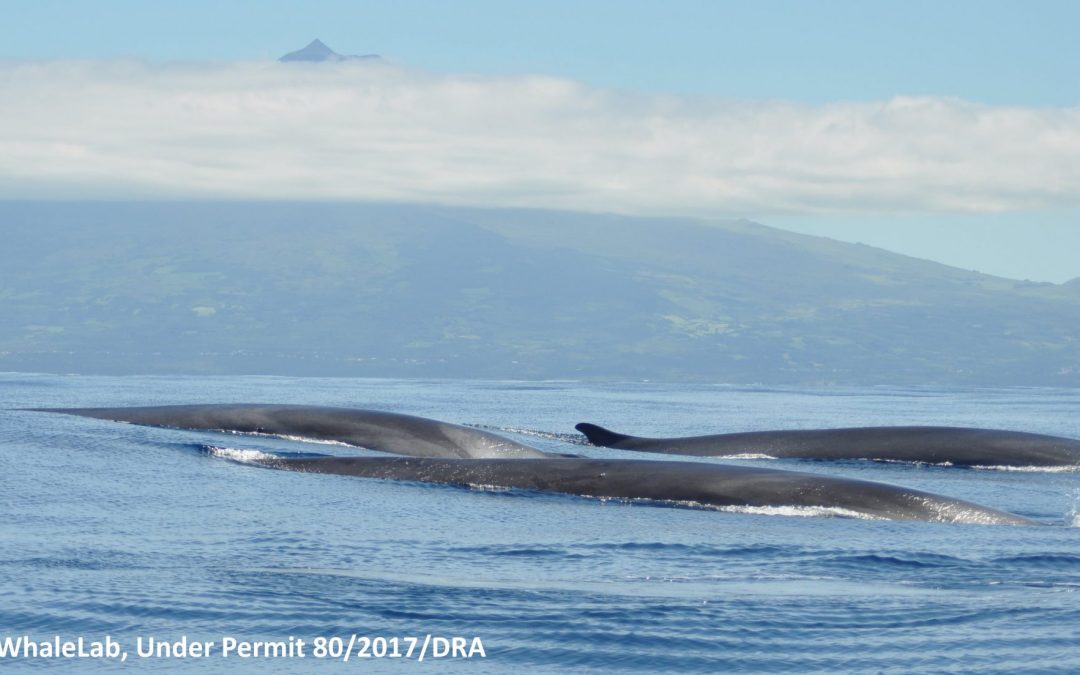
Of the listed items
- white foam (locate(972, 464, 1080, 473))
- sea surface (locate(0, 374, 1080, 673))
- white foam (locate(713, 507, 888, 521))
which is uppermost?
white foam (locate(972, 464, 1080, 473))

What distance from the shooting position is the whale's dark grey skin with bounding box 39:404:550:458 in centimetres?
2686

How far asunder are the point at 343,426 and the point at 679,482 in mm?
8973

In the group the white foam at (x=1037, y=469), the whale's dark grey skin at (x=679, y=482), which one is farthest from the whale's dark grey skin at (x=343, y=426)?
the white foam at (x=1037, y=469)

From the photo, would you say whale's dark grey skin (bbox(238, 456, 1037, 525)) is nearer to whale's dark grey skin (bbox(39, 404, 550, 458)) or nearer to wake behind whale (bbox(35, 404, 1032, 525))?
wake behind whale (bbox(35, 404, 1032, 525))

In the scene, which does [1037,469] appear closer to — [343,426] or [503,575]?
[343,426]

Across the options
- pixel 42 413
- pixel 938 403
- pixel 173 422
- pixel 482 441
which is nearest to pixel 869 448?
pixel 482 441

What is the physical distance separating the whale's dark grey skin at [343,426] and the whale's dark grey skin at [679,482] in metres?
Result: 3.59

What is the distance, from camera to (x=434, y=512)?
19109 mm

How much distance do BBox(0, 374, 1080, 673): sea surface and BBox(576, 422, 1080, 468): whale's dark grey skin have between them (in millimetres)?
4038

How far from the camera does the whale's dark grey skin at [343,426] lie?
26859mm

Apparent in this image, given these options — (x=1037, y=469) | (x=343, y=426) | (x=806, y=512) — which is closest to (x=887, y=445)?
(x=1037, y=469)

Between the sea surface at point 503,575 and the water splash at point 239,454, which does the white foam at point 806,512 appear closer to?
the sea surface at point 503,575

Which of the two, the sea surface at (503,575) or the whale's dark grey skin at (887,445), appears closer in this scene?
the sea surface at (503,575)

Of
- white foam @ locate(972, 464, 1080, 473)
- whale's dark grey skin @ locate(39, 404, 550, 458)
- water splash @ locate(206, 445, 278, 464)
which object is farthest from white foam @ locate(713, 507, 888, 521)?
white foam @ locate(972, 464, 1080, 473)
